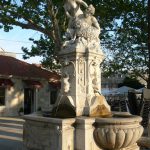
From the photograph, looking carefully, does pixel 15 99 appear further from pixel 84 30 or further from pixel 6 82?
pixel 84 30

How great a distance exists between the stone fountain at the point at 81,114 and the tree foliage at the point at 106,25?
7.09m

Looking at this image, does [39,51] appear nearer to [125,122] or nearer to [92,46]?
[92,46]

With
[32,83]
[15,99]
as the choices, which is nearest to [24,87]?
[32,83]

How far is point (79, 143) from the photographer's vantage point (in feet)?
23.3

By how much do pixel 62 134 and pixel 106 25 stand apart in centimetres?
1364

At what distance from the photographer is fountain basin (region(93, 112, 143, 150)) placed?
703cm

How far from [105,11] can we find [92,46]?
9.12 m

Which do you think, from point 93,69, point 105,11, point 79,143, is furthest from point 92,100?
point 105,11

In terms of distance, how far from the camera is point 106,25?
1955 cm

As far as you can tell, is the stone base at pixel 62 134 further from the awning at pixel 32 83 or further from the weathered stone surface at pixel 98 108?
the awning at pixel 32 83

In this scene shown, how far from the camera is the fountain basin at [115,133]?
7.03 m

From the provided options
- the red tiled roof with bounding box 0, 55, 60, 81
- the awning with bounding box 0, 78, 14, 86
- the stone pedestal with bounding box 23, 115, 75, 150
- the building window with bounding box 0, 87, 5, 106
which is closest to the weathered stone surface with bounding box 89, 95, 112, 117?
the stone pedestal with bounding box 23, 115, 75, 150

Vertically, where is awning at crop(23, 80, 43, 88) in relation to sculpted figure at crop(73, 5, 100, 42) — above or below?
below

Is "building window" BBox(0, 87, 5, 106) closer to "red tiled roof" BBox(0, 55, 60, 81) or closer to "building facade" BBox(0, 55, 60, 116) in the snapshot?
"building facade" BBox(0, 55, 60, 116)
